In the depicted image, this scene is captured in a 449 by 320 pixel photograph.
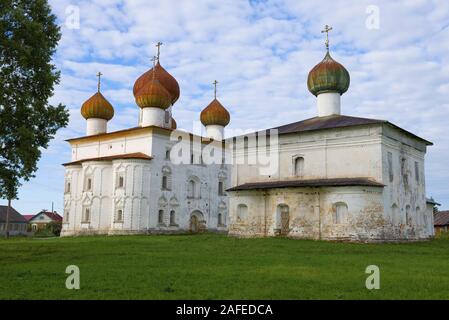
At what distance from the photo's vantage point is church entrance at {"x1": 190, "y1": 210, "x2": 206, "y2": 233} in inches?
1391

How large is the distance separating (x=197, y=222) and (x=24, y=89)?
2265cm

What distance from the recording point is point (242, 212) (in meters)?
25.6

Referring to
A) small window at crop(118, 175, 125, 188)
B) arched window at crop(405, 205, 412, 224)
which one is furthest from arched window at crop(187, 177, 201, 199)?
arched window at crop(405, 205, 412, 224)

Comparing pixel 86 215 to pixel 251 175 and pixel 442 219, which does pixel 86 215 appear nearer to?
pixel 251 175

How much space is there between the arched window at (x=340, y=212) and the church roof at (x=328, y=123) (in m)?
4.05

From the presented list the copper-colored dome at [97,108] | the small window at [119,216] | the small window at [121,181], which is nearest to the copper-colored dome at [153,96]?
the copper-colored dome at [97,108]

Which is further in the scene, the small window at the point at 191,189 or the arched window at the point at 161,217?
the small window at the point at 191,189

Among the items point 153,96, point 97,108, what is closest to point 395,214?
point 153,96

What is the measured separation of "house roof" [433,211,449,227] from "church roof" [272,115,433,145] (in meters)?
23.3

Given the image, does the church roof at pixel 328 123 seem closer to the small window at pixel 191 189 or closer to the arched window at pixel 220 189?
the small window at pixel 191 189

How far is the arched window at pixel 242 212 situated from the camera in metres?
25.4
